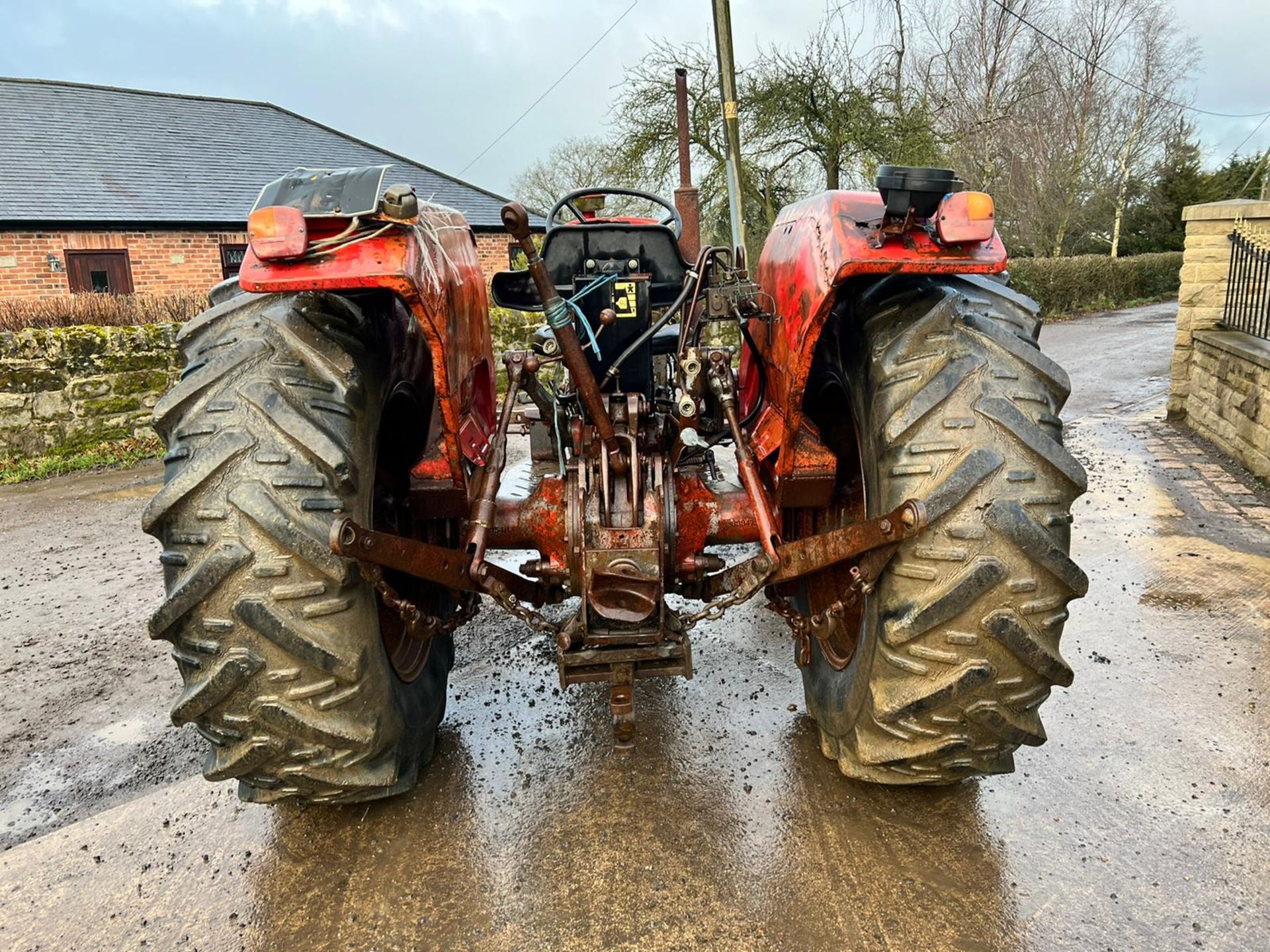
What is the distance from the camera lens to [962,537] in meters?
1.91

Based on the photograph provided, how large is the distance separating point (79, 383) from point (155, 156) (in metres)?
12.5

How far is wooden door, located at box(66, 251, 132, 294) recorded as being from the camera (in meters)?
16.0

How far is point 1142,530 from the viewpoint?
527 centimetres

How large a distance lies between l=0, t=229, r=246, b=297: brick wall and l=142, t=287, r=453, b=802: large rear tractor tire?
16.0 metres

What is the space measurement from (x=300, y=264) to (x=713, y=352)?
3.55 ft

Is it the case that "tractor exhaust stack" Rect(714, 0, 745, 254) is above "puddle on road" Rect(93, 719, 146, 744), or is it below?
above

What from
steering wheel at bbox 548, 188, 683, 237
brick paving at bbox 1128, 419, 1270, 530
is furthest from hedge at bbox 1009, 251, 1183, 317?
steering wheel at bbox 548, 188, 683, 237

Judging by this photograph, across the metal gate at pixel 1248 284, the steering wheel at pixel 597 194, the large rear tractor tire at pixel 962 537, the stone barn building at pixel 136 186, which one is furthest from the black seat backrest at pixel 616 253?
the stone barn building at pixel 136 186

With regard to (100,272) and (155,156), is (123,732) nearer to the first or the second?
(100,272)

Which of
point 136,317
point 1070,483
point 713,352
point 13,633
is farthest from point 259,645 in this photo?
point 136,317

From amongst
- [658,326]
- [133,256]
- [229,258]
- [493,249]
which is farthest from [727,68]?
[133,256]

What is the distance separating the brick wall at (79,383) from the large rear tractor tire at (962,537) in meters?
8.13

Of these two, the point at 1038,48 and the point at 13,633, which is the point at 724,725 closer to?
the point at 13,633

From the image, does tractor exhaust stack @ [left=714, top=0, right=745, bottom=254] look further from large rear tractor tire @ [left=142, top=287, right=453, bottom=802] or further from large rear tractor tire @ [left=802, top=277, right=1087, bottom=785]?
large rear tractor tire @ [left=142, top=287, right=453, bottom=802]
